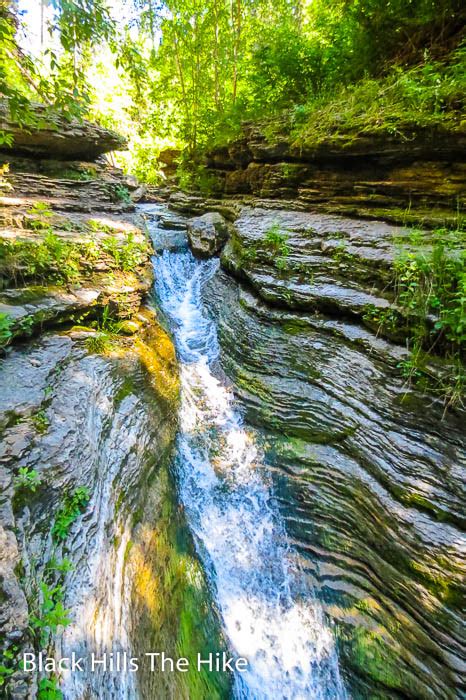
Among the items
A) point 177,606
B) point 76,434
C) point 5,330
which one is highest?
point 5,330

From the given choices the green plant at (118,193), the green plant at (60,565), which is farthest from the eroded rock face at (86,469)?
the green plant at (118,193)

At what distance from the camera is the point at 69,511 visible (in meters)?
2.78

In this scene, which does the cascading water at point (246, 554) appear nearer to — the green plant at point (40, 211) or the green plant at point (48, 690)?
the green plant at point (48, 690)

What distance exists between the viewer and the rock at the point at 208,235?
8.20 meters

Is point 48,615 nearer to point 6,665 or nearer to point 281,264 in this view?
point 6,665

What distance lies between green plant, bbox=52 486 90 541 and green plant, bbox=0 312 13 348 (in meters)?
1.74

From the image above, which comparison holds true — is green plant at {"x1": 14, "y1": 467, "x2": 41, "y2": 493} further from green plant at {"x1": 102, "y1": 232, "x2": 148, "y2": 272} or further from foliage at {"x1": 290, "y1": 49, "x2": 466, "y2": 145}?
foliage at {"x1": 290, "y1": 49, "x2": 466, "y2": 145}

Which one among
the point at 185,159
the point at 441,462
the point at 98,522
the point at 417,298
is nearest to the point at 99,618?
the point at 98,522

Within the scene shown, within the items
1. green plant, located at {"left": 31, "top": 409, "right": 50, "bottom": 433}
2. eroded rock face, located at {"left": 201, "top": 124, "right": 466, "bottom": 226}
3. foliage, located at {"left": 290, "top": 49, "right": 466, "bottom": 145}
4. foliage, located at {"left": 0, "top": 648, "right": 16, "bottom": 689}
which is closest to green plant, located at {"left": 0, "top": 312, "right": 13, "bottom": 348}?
green plant, located at {"left": 31, "top": 409, "right": 50, "bottom": 433}

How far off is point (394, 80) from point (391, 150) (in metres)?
1.54

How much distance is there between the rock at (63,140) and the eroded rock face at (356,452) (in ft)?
17.8

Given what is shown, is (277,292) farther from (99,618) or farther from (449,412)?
(99,618)

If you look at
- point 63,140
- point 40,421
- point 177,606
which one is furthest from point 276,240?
point 63,140

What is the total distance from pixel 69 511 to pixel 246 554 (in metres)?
2.24
